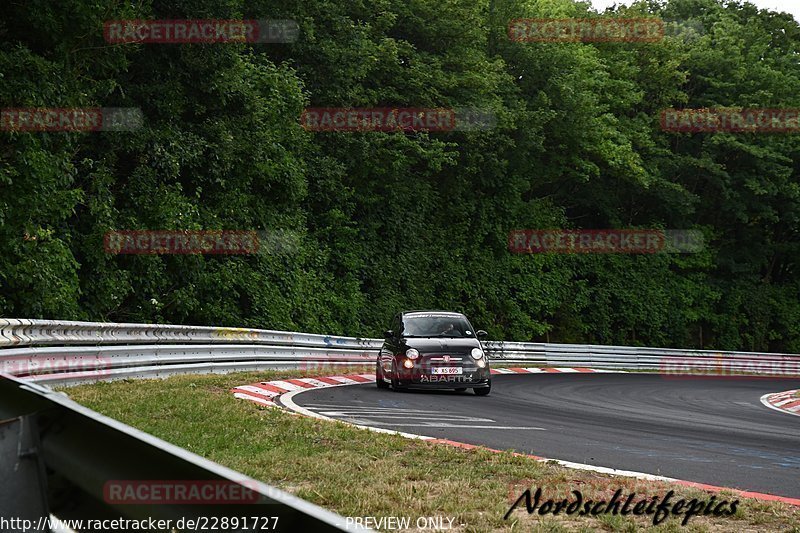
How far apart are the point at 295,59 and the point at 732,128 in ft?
84.0

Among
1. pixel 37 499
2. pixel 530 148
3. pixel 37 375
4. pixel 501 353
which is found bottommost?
pixel 501 353

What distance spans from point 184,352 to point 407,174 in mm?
17983

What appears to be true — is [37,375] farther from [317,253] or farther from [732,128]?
[732,128]

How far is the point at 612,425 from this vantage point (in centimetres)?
1224

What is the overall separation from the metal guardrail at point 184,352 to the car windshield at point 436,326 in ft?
13.6

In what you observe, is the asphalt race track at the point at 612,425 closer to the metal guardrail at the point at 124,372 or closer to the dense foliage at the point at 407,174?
the metal guardrail at the point at 124,372

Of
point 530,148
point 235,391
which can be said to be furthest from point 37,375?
point 530,148

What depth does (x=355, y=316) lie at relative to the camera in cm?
3127

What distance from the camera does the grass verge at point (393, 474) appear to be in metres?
5.58

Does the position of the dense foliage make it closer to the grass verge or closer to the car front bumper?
the car front bumper

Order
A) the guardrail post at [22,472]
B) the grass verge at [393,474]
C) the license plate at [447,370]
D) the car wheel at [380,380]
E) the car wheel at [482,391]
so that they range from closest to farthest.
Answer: the guardrail post at [22,472] → the grass verge at [393,474] → the license plate at [447,370] → the car wheel at [482,391] → the car wheel at [380,380]

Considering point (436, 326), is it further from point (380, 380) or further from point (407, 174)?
point (407, 174)

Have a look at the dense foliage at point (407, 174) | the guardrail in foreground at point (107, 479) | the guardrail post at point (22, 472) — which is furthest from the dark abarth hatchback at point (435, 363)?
the guardrail post at point (22, 472)

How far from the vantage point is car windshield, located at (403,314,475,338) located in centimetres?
1818
